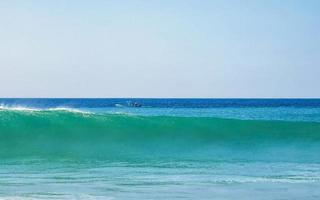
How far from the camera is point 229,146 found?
17766mm

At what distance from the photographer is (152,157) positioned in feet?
49.0

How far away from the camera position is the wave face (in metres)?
15.6

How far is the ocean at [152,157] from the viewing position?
365 inches

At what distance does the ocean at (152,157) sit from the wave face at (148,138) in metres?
0.03

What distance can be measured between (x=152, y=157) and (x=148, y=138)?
4085mm

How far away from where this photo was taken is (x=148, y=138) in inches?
749

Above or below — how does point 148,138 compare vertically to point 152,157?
above

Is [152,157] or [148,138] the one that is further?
[148,138]

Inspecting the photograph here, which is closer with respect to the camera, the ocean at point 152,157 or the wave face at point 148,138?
the ocean at point 152,157

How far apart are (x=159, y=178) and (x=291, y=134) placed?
10.5 metres

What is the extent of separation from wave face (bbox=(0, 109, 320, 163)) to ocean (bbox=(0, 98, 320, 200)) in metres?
0.03

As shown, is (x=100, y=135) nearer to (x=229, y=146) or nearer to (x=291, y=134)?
(x=229, y=146)

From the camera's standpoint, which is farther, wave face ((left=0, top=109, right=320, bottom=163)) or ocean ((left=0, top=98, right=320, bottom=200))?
wave face ((left=0, top=109, right=320, bottom=163))

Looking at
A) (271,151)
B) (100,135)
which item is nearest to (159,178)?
(271,151)
